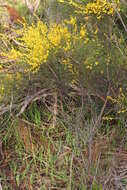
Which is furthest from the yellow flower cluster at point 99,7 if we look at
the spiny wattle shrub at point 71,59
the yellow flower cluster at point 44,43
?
the yellow flower cluster at point 44,43

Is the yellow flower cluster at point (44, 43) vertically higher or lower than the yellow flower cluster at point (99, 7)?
lower

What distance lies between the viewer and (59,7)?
140 inches

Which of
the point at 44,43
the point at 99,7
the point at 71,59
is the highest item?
the point at 99,7

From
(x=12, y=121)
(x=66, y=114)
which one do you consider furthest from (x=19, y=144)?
(x=66, y=114)

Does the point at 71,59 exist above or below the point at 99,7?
below

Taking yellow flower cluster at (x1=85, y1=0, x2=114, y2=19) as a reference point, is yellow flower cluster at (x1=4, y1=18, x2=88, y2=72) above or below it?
below

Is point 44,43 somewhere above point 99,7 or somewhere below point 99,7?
below

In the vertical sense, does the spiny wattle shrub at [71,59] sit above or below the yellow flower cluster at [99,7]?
below

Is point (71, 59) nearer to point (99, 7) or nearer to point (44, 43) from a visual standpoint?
point (44, 43)

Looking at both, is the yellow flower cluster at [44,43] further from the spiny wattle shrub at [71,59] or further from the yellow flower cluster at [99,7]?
the yellow flower cluster at [99,7]

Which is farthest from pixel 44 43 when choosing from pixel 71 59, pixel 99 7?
pixel 99 7

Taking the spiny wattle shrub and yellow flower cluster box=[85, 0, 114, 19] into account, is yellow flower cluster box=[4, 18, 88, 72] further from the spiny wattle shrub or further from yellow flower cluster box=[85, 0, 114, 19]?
yellow flower cluster box=[85, 0, 114, 19]

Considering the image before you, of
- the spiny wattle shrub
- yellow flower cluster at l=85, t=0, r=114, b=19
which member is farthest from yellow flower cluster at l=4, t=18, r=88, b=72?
yellow flower cluster at l=85, t=0, r=114, b=19

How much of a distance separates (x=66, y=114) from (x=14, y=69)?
1.88 feet
